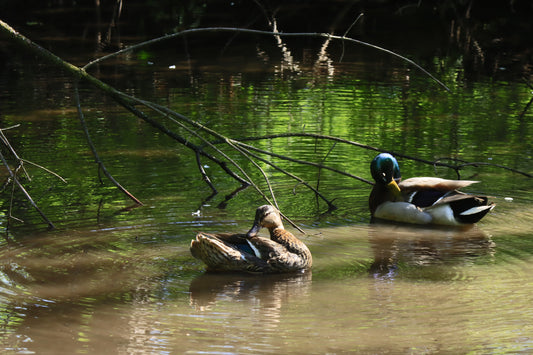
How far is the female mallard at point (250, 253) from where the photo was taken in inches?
270

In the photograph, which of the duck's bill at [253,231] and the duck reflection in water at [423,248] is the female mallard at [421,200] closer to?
the duck reflection in water at [423,248]

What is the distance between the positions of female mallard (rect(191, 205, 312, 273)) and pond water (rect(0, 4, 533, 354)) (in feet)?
0.36

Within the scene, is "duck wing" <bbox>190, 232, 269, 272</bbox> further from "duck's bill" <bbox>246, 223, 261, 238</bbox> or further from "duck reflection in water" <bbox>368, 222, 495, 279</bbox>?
"duck reflection in water" <bbox>368, 222, 495, 279</bbox>

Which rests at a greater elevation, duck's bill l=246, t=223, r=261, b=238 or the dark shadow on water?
duck's bill l=246, t=223, r=261, b=238

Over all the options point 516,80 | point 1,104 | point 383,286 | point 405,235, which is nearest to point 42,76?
point 1,104

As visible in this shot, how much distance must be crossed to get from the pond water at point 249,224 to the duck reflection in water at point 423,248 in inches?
1.2

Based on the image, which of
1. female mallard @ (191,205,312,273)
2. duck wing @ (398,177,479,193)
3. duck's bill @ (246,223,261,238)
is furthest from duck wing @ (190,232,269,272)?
duck wing @ (398,177,479,193)

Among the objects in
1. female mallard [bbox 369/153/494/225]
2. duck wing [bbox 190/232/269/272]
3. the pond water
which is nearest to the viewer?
the pond water

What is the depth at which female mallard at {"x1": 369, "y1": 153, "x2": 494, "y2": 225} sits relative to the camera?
861 cm

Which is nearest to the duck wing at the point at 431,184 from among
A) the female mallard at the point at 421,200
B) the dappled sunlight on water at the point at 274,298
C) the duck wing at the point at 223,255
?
the female mallard at the point at 421,200

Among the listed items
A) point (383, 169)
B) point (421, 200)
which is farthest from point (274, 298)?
point (383, 169)

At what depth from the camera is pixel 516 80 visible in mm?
16016

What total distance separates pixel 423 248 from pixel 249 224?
1.67 meters

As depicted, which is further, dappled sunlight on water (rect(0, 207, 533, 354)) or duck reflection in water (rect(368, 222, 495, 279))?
duck reflection in water (rect(368, 222, 495, 279))
